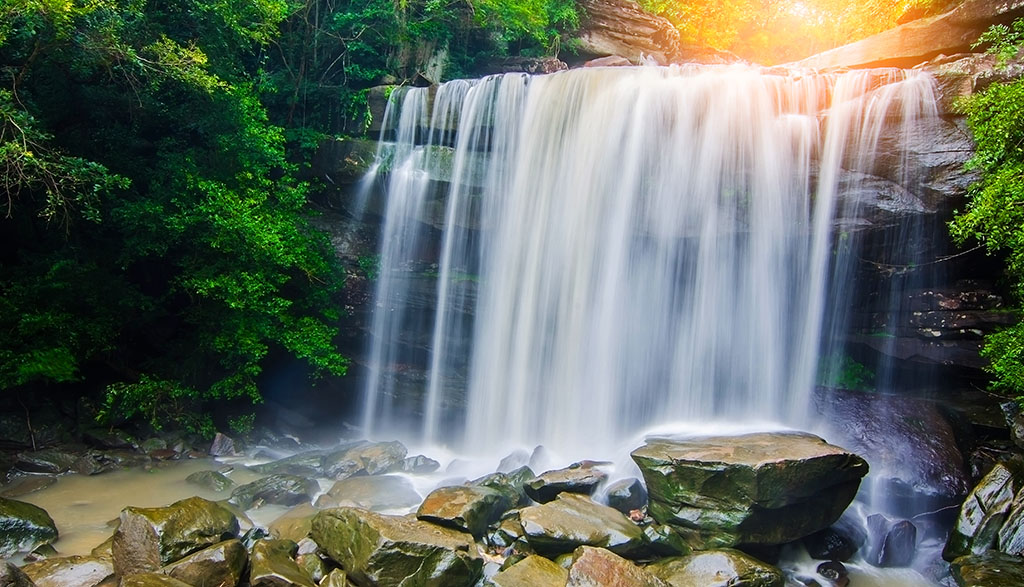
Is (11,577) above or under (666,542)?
above

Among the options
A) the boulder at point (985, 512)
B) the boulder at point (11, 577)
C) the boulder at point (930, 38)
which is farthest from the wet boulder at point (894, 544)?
the boulder at point (11, 577)

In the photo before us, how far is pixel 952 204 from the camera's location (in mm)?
8922

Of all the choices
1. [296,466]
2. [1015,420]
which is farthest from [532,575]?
[1015,420]

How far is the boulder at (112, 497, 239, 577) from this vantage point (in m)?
5.56

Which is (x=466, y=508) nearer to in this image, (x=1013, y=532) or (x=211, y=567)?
(x=211, y=567)

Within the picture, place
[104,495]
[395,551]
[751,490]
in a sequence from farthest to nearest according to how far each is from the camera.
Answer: [104,495] → [751,490] → [395,551]

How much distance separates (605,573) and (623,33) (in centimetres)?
1526

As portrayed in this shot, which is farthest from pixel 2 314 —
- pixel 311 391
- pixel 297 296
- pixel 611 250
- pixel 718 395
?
pixel 718 395

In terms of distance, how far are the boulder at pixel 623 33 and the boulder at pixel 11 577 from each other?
15617 mm

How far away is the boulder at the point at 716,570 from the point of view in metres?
5.83

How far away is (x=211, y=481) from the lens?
8797mm

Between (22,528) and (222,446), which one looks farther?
(222,446)

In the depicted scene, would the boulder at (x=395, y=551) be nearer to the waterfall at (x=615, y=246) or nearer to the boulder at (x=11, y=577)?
the boulder at (x=11, y=577)

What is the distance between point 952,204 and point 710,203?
3.50m
